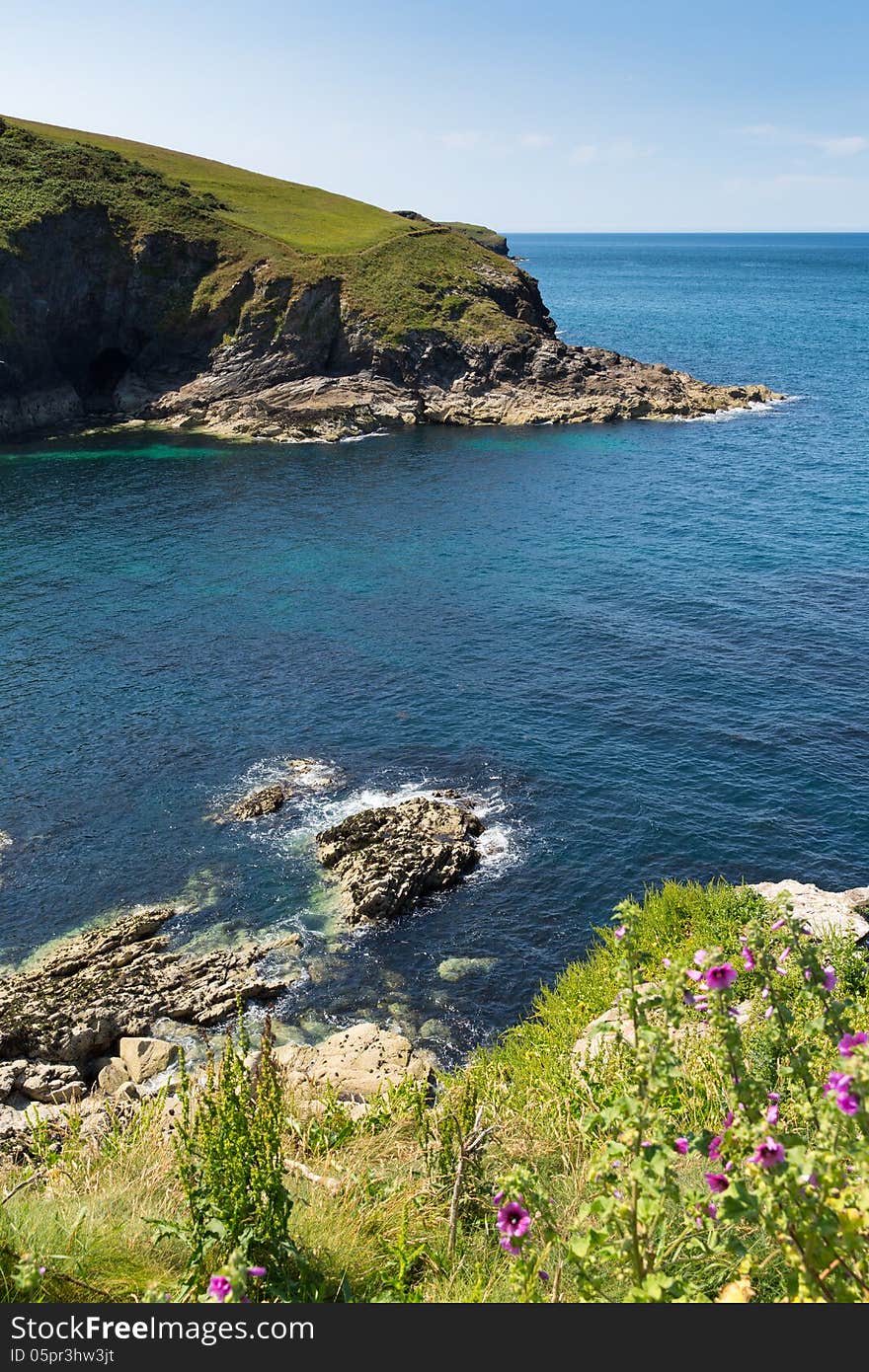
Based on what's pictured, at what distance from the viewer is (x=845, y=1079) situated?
643 centimetres

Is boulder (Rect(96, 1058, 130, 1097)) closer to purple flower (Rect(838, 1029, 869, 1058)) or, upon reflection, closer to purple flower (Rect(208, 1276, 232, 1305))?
purple flower (Rect(208, 1276, 232, 1305))

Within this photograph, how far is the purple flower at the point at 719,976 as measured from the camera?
24.2 ft

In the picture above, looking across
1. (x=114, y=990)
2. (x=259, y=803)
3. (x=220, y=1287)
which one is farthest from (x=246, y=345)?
(x=220, y=1287)

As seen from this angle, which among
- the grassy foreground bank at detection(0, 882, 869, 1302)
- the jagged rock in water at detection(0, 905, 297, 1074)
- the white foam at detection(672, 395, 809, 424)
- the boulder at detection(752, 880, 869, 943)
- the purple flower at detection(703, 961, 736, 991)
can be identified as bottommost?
the jagged rock in water at detection(0, 905, 297, 1074)

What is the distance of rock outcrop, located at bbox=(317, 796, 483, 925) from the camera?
32812mm

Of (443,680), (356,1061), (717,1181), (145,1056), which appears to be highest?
(717,1181)

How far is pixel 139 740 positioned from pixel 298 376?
77144 mm

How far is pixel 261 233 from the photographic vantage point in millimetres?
123812

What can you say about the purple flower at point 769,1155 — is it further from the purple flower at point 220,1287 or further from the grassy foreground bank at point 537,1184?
the purple flower at point 220,1287

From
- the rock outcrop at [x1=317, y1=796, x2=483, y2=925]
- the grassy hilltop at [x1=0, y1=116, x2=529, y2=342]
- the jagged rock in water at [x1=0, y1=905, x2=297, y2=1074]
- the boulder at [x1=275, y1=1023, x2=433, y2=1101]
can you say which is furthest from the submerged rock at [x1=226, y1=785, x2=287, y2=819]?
the grassy hilltop at [x1=0, y1=116, x2=529, y2=342]

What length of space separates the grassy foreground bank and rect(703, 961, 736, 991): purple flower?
19 mm

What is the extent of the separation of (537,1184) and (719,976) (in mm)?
2437

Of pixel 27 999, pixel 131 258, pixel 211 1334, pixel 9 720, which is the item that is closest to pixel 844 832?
pixel 27 999

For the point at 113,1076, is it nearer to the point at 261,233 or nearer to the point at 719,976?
the point at 719,976
